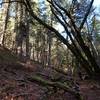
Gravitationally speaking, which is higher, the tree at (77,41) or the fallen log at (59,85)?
the tree at (77,41)

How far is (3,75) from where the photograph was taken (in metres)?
10.9

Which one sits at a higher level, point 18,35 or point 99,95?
point 18,35

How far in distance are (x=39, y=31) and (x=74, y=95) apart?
2891 cm

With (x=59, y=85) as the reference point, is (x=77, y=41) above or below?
above

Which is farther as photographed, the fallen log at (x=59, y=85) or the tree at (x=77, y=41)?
the tree at (x=77, y=41)

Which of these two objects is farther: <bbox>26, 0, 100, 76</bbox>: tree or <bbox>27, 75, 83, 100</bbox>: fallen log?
<bbox>26, 0, 100, 76</bbox>: tree

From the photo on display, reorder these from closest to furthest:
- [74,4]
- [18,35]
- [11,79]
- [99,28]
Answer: [11,79] → [74,4] → [18,35] → [99,28]

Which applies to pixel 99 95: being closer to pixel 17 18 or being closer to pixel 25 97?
pixel 25 97

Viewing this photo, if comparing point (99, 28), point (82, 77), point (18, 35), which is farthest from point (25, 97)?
point (99, 28)

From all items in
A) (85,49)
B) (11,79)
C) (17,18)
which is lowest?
(11,79)

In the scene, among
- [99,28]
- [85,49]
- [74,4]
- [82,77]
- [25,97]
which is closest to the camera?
[25,97]

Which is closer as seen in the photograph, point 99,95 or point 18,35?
point 99,95

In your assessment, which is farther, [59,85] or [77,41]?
[77,41]

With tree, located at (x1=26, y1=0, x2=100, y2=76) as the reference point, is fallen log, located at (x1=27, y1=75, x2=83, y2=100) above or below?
below
